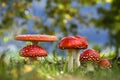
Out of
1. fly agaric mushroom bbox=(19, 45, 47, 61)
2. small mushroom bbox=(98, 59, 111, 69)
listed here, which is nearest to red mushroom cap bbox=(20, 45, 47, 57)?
fly agaric mushroom bbox=(19, 45, 47, 61)

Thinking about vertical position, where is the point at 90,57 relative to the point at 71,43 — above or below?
below

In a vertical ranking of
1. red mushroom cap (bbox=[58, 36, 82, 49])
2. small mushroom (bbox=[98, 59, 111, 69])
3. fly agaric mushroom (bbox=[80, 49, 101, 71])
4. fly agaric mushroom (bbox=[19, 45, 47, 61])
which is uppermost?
red mushroom cap (bbox=[58, 36, 82, 49])

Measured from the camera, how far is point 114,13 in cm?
920

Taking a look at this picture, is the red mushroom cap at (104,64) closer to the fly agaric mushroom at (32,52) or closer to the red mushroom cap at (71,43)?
the red mushroom cap at (71,43)

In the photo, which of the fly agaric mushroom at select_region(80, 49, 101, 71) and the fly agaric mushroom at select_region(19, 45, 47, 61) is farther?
the fly agaric mushroom at select_region(19, 45, 47, 61)

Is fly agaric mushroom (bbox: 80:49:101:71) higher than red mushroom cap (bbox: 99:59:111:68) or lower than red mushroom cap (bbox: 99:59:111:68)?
higher

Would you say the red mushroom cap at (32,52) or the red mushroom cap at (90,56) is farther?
the red mushroom cap at (32,52)

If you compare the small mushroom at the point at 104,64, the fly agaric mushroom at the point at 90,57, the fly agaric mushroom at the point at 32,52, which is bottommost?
the small mushroom at the point at 104,64

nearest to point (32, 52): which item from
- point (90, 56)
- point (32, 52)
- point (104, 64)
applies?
point (32, 52)

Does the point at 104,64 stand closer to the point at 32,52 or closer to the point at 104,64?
the point at 104,64

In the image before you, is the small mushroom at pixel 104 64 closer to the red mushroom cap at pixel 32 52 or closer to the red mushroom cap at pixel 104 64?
the red mushroom cap at pixel 104 64

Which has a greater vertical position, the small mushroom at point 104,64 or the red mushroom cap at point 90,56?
the red mushroom cap at point 90,56

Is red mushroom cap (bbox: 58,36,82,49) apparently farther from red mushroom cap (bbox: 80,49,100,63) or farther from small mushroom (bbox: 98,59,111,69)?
small mushroom (bbox: 98,59,111,69)

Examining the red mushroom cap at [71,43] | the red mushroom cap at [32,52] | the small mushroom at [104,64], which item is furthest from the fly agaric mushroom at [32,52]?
the small mushroom at [104,64]
